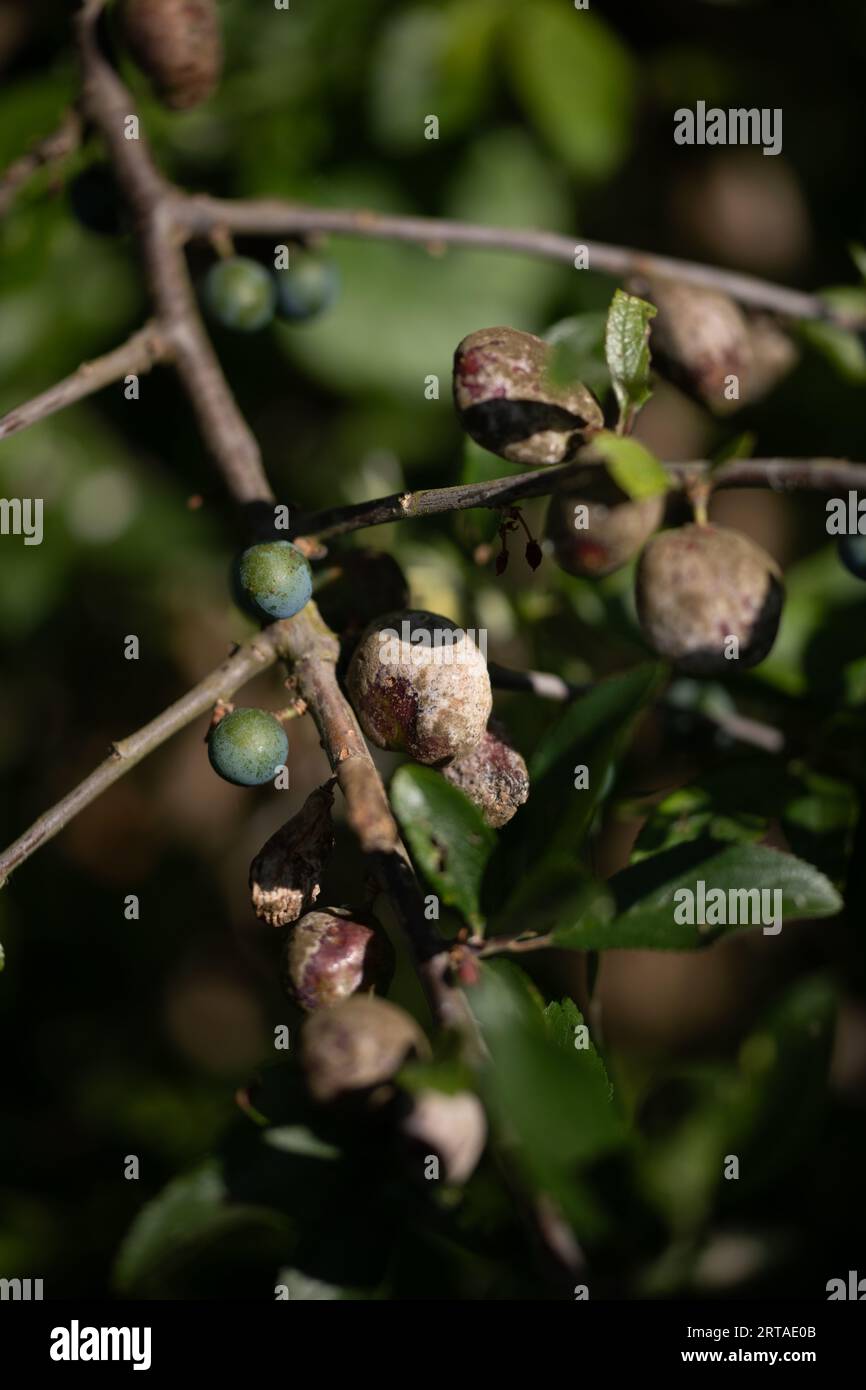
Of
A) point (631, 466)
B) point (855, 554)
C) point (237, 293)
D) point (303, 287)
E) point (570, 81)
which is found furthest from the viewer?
point (570, 81)

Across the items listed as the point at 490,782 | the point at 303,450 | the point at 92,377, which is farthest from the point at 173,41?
the point at 490,782

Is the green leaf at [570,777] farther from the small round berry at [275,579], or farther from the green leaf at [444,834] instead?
the small round berry at [275,579]

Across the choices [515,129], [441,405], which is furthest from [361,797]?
[515,129]

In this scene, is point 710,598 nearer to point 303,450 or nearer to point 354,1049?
point 354,1049

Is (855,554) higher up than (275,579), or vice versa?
(855,554)

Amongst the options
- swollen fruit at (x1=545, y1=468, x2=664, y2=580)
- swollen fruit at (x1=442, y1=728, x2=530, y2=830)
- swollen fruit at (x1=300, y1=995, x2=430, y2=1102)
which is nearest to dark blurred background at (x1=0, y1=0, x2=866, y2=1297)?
swollen fruit at (x1=545, y1=468, x2=664, y2=580)

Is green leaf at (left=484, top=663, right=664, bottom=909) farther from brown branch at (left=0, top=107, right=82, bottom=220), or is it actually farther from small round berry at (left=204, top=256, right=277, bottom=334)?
brown branch at (left=0, top=107, right=82, bottom=220)

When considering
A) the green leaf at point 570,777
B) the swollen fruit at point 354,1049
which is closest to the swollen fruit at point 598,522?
the green leaf at point 570,777

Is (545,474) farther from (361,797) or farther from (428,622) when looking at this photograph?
(361,797)
